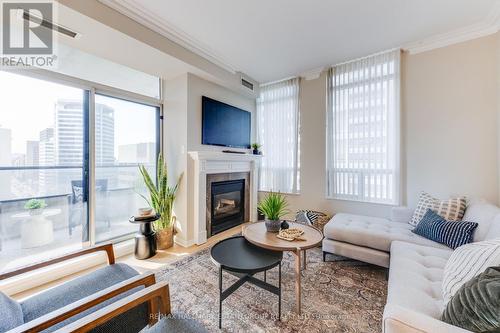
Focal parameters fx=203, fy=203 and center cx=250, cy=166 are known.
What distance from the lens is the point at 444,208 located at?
2324mm

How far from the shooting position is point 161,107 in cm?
332

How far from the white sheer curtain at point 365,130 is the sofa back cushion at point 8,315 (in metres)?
3.58

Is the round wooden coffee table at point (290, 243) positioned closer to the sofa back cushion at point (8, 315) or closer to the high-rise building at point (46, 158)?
the sofa back cushion at point (8, 315)

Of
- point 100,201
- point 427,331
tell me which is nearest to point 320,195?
point 427,331

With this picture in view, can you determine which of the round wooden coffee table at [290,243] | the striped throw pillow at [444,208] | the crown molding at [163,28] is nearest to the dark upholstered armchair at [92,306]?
the round wooden coffee table at [290,243]

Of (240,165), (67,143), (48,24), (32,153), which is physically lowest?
(240,165)

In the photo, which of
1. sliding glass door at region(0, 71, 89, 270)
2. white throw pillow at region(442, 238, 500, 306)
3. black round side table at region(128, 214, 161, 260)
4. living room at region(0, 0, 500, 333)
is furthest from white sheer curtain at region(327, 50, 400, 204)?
sliding glass door at region(0, 71, 89, 270)

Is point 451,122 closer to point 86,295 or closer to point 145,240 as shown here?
point 86,295

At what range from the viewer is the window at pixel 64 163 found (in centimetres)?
205

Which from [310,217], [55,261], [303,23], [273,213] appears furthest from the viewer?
[310,217]

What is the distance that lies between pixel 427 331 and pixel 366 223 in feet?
6.29

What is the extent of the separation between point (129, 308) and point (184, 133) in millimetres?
2420

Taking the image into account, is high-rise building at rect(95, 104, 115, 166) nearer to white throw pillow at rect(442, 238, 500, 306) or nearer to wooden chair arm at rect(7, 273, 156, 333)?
wooden chair arm at rect(7, 273, 156, 333)

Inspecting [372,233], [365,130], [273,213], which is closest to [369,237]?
[372,233]
